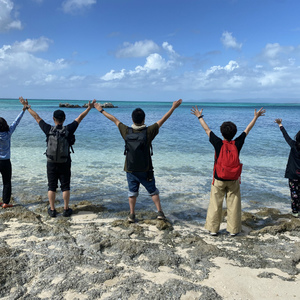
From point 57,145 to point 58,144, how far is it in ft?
0.08

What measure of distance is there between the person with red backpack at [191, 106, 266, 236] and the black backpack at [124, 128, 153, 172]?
1.13 m

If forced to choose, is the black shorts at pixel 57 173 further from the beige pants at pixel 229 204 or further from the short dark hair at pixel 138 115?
the beige pants at pixel 229 204

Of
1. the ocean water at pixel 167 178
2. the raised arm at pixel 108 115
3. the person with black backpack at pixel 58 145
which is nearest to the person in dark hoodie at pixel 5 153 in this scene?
the ocean water at pixel 167 178

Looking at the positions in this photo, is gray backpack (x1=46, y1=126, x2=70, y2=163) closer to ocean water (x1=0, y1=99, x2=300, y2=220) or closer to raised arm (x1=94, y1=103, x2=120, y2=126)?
raised arm (x1=94, y1=103, x2=120, y2=126)

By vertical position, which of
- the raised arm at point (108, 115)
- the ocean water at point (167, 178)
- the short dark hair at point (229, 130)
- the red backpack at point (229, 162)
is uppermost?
the raised arm at point (108, 115)

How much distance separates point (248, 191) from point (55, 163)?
5463mm

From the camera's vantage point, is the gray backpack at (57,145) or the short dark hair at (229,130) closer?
the short dark hair at (229,130)

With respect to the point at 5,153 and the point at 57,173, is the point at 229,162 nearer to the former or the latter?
the point at 57,173

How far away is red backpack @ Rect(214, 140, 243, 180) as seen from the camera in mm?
4383

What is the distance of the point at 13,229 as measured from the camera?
4.70m

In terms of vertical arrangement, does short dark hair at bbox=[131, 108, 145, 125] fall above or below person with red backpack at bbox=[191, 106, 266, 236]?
above

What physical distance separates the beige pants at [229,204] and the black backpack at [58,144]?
2.81 metres

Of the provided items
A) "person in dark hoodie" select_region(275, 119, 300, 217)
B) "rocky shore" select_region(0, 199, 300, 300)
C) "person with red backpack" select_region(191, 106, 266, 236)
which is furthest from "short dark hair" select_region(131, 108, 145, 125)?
"person in dark hoodie" select_region(275, 119, 300, 217)

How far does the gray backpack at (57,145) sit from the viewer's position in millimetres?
5023
